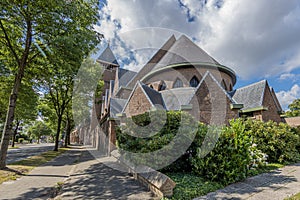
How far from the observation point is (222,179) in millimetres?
5754

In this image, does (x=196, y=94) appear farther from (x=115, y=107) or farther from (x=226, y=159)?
(x=115, y=107)

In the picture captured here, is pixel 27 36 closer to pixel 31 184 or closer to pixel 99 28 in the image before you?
pixel 99 28

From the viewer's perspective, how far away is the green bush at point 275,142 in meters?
8.78

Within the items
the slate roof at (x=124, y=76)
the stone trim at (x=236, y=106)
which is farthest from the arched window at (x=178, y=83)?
the slate roof at (x=124, y=76)

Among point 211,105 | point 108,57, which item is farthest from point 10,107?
point 108,57

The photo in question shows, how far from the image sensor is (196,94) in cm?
1072

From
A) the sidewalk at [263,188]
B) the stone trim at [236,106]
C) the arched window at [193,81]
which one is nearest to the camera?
the sidewalk at [263,188]

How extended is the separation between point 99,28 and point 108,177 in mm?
10302

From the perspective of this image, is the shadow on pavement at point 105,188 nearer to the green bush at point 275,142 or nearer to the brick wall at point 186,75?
the green bush at point 275,142

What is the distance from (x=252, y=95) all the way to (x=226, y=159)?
8.53m

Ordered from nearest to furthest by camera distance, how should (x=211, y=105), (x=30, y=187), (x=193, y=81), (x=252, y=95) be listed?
(x=30, y=187)
(x=211, y=105)
(x=252, y=95)
(x=193, y=81)

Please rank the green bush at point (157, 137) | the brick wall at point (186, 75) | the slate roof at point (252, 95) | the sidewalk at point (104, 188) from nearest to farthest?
1. the sidewalk at point (104, 188)
2. the green bush at point (157, 137)
3. the slate roof at point (252, 95)
4. the brick wall at point (186, 75)

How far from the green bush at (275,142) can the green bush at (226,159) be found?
12.0 feet

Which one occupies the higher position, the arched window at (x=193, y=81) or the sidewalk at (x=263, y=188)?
the arched window at (x=193, y=81)
